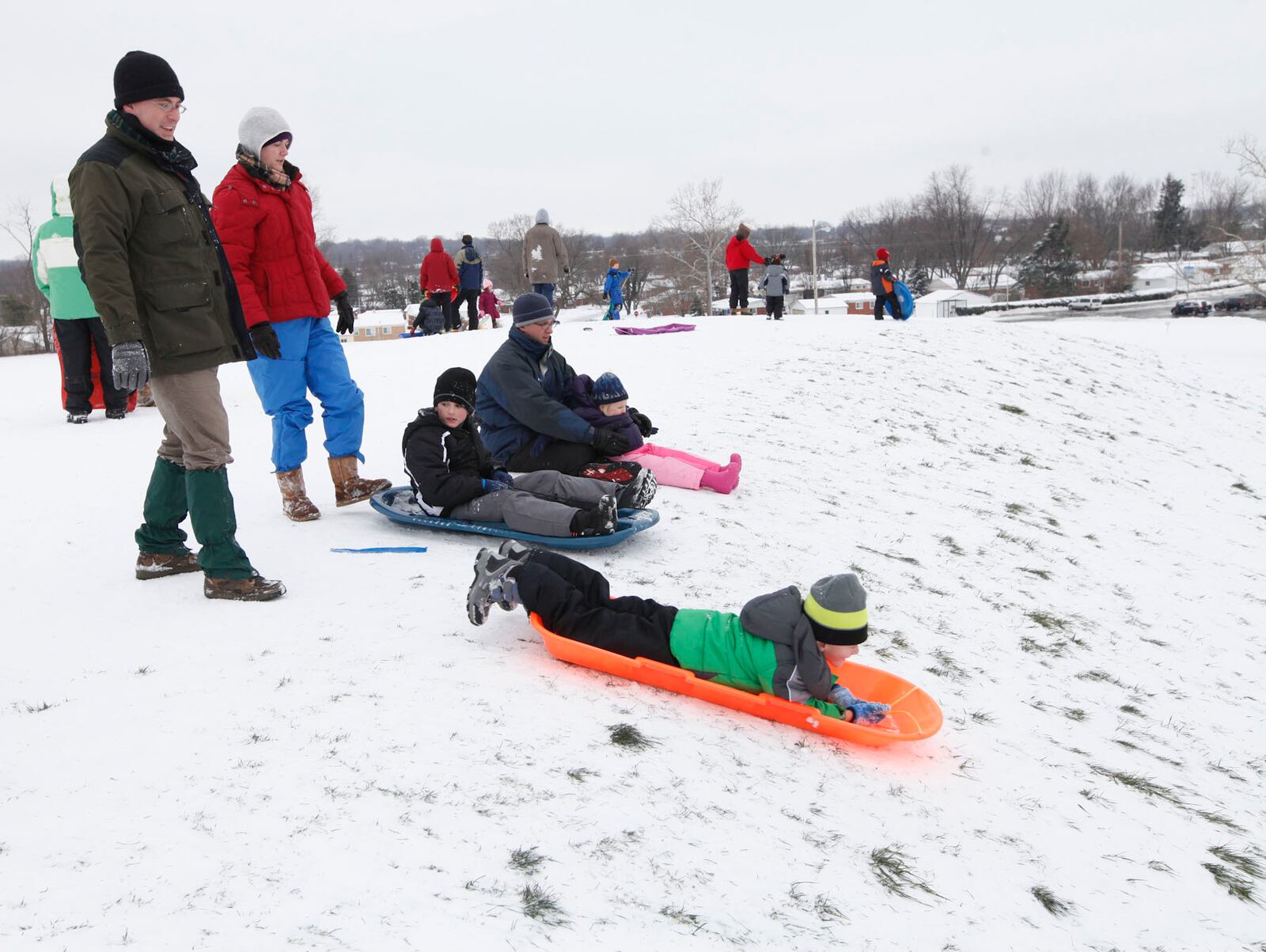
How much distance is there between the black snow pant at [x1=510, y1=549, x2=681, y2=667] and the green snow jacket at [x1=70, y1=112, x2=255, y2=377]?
1677 mm

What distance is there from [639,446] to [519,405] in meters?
0.96

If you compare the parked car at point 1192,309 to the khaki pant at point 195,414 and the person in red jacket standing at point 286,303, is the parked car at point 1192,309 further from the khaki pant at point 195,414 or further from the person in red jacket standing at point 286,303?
the khaki pant at point 195,414

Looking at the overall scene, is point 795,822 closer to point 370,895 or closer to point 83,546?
point 370,895

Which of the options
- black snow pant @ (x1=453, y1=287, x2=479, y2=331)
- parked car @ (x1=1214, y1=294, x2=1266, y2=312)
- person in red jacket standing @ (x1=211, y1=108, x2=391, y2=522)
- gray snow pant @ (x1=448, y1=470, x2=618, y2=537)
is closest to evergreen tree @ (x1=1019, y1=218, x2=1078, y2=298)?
parked car @ (x1=1214, y1=294, x2=1266, y2=312)

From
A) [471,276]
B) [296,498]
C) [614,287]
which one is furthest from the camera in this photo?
→ [614,287]

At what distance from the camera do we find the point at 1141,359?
1497cm

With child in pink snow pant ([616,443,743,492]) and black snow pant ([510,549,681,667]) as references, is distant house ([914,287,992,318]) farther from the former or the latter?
black snow pant ([510,549,681,667])

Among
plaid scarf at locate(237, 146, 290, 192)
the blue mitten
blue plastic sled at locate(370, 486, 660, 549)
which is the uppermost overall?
plaid scarf at locate(237, 146, 290, 192)

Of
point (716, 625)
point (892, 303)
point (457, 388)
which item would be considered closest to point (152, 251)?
point (457, 388)

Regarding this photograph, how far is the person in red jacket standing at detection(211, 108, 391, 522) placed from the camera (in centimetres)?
455

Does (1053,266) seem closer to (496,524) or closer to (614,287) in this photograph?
(614,287)

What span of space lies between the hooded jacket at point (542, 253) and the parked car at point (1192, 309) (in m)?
51.3

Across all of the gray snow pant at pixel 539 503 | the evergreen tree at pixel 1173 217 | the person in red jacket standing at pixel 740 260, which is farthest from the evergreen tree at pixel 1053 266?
the gray snow pant at pixel 539 503

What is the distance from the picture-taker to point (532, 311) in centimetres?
541
